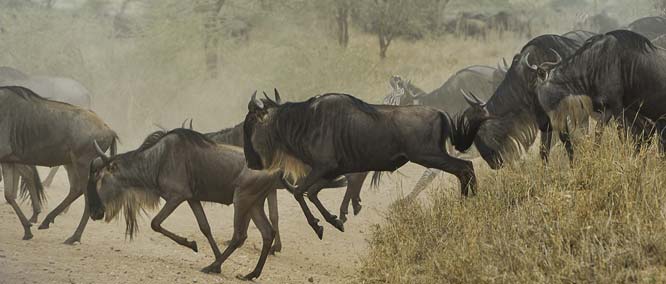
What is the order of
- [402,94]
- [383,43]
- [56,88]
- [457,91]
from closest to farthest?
[457,91] → [402,94] → [56,88] → [383,43]

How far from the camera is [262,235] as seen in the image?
963 centimetres

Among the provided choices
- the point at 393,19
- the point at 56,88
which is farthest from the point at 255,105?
the point at 393,19

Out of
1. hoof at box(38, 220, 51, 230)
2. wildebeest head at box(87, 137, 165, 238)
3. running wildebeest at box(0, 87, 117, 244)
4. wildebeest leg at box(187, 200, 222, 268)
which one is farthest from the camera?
hoof at box(38, 220, 51, 230)

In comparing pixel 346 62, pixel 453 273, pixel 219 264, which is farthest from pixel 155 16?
pixel 453 273

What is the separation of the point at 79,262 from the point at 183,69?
80.1ft

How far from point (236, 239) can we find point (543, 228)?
10.7ft

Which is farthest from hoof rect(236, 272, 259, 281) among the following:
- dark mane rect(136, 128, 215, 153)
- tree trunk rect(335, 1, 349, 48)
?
tree trunk rect(335, 1, 349, 48)

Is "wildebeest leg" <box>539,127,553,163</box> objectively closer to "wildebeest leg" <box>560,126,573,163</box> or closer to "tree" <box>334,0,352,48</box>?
"wildebeest leg" <box>560,126,573,163</box>

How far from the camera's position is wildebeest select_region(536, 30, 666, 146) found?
8.77 meters

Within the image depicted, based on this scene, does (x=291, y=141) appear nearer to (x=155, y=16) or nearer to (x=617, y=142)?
(x=617, y=142)

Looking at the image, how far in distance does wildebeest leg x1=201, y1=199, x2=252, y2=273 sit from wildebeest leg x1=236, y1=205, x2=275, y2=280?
102 millimetres

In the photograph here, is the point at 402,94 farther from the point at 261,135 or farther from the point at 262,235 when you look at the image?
the point at 261,135

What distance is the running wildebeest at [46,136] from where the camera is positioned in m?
11.2

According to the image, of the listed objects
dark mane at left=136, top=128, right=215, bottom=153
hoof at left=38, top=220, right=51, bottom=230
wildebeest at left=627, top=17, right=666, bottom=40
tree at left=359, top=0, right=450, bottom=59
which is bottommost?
tree at left=359, top=0, right=450, bottom=59
